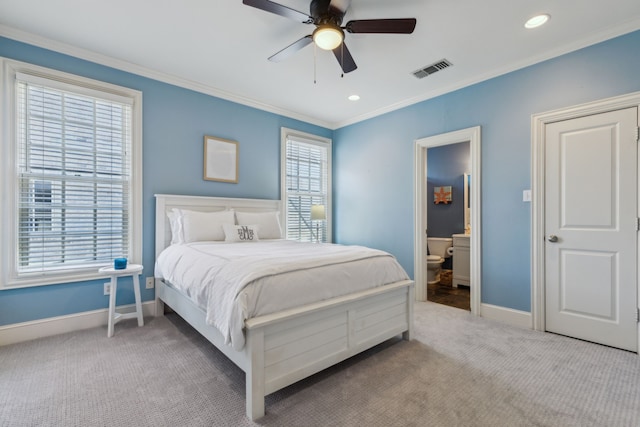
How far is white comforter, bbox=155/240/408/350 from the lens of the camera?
1.60 meters

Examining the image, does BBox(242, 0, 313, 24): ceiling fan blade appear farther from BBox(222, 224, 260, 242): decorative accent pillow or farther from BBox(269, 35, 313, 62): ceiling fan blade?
BBox(222, 224, 260, 242): decorative accent pillow

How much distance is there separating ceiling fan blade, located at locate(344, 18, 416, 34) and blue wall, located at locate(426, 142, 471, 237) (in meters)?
3.71

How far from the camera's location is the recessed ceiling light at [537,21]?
2256mm

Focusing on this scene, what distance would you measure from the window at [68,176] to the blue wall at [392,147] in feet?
0.44

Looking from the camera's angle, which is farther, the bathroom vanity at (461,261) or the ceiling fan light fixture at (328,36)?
the bathroom vanity at (461,261)

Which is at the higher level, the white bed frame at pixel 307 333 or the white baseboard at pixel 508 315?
the white bed frame at pixel 307 333

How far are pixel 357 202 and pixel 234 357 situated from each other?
3.32 m

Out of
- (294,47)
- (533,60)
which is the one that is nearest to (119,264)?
(294,47)

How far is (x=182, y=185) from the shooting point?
346cm

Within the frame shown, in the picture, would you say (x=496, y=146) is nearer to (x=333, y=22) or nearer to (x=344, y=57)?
(x=344, y=57)

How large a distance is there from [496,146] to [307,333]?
9.30 feet

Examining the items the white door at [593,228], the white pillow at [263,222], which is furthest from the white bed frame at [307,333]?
the white door at [593,228]

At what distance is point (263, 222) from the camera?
3705 millimetres

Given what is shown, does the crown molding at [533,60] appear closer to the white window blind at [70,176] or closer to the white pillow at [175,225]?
the white pillow at [175,225]
